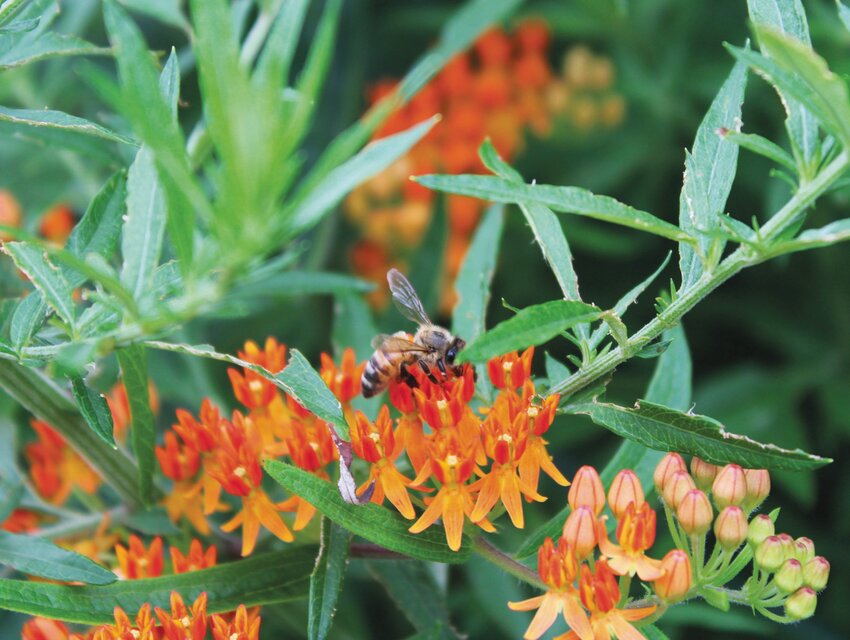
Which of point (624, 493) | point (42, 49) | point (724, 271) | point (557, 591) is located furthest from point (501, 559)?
point (42, 49)

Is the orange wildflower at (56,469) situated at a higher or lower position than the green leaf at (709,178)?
lower

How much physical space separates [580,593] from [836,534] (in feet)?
7.62

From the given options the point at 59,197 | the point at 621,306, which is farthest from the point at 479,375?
the point at 59,197

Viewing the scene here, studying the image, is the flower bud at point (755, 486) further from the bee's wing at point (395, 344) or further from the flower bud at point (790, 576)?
the bee's wing at point (395, 344)

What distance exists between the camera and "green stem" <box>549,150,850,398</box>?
1.55m

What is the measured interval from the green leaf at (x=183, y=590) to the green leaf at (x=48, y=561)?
0.03 metres

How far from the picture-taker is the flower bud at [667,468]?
70.9 inches

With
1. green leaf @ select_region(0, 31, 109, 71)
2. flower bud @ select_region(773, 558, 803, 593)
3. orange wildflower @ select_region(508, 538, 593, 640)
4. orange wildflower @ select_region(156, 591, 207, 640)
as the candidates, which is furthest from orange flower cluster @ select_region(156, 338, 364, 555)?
flower bud @ select_region(773, 558, 803, 593)

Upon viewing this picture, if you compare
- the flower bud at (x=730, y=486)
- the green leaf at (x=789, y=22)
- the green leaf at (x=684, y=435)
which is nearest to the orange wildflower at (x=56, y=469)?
the green leaf at (x=684, y=435)

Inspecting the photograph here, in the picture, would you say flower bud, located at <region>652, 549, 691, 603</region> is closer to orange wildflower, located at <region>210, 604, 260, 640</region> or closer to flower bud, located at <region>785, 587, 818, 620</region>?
flower bud, located at <region>785, 587, 818, 620</region>

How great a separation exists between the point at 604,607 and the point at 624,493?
0.19 m

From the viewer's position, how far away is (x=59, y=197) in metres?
3.32

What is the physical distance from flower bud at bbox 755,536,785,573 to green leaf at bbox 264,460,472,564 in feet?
1.60

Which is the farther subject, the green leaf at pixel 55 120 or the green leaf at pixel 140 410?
the green leaf at pixel 140 410
